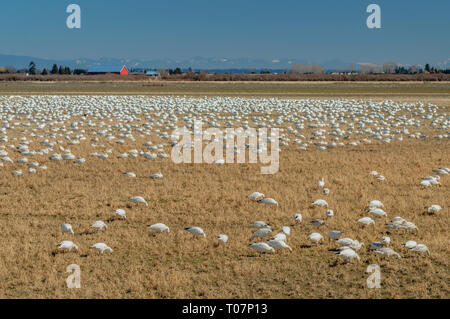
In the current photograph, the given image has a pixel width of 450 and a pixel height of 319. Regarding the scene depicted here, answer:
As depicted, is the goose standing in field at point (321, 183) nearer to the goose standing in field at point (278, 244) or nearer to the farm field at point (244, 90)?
the goose standing in field at point (278, 244)

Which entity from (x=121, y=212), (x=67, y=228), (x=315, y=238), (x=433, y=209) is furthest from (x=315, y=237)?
(x=67, y=228)

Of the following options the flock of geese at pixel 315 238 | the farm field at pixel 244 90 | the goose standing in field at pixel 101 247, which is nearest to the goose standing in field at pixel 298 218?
the flock of geese at pixel 315 238

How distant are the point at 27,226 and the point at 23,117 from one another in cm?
2415

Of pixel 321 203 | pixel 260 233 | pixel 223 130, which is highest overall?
pixel 223 130

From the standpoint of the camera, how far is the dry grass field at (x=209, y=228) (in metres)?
7.61

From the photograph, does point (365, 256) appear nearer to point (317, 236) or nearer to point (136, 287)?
point (317, 236)

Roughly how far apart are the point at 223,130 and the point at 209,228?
53.0 feet

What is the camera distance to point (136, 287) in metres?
7.49

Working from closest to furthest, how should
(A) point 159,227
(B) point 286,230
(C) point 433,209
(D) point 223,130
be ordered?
1. (B) point 286,230
2. (A) point 159,227
3. (C) point 433,209
4. (D) point 223,130

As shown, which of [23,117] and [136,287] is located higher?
[23,117]

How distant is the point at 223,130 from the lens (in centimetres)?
2612

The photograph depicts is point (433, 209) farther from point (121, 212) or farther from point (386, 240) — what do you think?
point (121, 212)

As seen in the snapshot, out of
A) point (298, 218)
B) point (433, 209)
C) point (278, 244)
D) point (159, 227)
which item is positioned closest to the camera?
point (278, 244)
